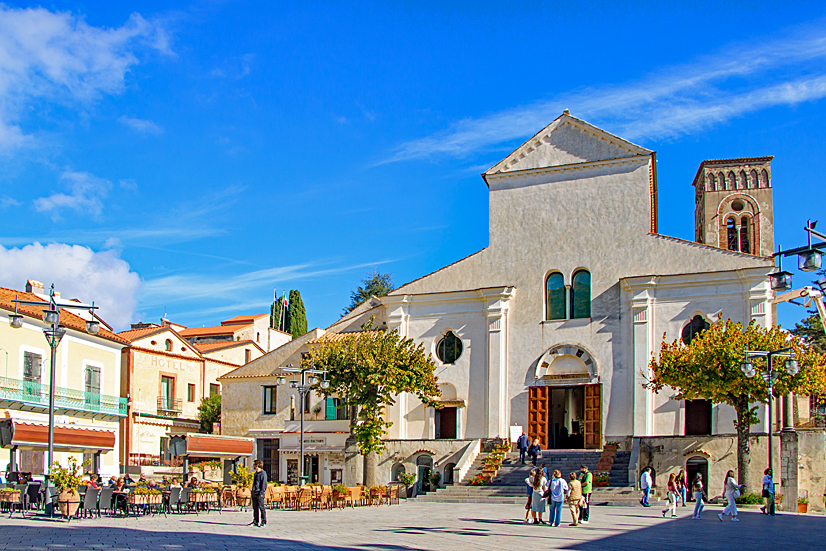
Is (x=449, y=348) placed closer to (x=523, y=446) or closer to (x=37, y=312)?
(x=523, y=446)

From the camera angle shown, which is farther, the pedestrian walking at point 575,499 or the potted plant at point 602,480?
the potted plant at point 602,480

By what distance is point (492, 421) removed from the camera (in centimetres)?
3606

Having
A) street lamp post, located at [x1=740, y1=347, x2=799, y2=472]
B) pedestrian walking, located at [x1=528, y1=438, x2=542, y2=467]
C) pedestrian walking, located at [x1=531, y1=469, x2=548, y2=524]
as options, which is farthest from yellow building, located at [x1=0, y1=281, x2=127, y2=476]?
street lamp post, located at [x1=740, y1=347, x2=799, y2=472]

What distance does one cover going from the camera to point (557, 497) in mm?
20375

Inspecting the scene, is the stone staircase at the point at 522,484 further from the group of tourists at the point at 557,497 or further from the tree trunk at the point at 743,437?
the group of tourists at the point at 557,497

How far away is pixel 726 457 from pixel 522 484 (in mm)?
7591

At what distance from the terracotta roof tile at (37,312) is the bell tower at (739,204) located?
4447 cm

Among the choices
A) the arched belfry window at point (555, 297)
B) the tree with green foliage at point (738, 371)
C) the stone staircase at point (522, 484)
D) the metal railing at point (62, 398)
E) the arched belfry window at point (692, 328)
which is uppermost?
the arched belfry window at point (555, 297)

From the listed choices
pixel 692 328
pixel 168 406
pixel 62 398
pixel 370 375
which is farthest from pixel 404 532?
pixel 168 406

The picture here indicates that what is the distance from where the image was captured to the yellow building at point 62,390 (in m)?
31.3

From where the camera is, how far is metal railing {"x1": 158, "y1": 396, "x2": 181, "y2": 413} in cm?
4162

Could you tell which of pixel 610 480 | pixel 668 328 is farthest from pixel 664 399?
pixel 610 480

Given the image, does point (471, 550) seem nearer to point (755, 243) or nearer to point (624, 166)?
point (624, 166)

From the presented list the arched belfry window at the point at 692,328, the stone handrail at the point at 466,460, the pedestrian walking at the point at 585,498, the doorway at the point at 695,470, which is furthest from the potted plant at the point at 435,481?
the pedestrian walking at the point at 585,498
